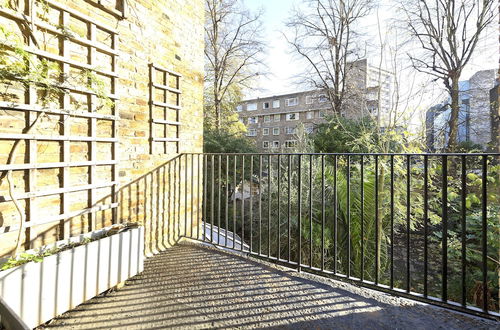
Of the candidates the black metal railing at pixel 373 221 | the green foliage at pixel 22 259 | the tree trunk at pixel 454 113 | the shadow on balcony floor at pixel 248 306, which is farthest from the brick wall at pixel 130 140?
the tree trunk at pixel 454 113

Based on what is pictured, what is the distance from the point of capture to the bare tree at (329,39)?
10906 mm

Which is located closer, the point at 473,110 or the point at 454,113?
the point at 454,113

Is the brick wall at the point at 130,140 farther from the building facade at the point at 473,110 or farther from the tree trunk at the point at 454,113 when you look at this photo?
the tree trunk at the point at 454,113

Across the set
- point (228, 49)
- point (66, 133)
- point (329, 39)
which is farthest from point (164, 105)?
point (228, 49)

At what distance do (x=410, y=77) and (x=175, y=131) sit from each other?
397cm

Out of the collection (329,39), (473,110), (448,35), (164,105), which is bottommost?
(164,105)

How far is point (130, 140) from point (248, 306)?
6.25ft

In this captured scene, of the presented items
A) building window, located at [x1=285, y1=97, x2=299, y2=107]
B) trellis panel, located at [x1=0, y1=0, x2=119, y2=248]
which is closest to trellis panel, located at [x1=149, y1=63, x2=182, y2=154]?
trellis panel, located at [x1=0, y1=0, x2=119, y2=248]

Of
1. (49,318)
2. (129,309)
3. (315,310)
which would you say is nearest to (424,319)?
(315,310)

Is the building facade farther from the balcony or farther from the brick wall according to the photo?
the brick wall

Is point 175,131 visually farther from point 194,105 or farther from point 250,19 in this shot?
point 250,19

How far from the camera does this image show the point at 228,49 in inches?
493

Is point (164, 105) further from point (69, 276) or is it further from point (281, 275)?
point (281, 275)

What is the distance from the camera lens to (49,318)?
1.66 metres
